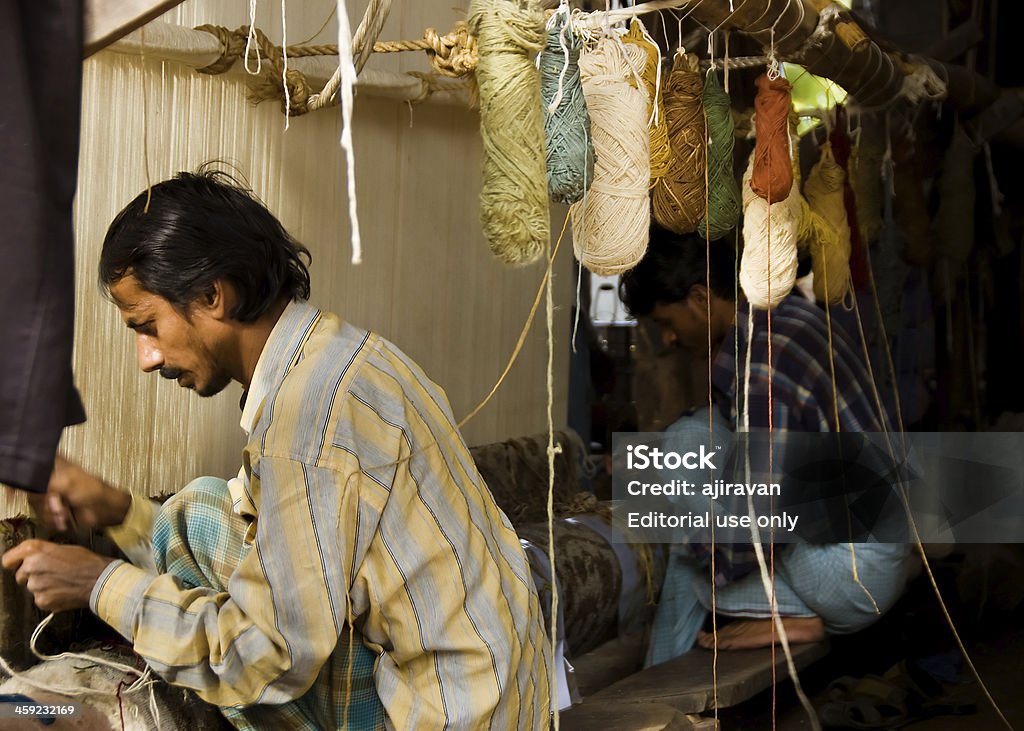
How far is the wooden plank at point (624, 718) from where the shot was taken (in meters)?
2.19

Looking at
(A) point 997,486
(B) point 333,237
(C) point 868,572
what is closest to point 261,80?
(B) point 333,237

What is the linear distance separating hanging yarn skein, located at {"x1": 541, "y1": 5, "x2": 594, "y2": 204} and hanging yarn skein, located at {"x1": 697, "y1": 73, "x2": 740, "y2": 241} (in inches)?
17.8

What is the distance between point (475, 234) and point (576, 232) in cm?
85

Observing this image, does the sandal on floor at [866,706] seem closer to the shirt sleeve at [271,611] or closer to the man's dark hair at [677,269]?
the man's dark hair at [677,269]

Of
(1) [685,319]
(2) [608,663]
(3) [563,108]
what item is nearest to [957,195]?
(1) [685,319]

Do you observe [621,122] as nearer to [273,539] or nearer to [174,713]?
[273,539]

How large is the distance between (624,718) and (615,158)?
1.11 metres

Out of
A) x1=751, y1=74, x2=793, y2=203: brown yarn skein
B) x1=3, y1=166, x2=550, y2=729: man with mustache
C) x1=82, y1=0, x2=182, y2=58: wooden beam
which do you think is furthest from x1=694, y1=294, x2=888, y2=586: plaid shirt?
x1=82, y1=0, x2=182, y2=58: wooden beam

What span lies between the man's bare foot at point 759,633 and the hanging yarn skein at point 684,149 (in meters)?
1.13

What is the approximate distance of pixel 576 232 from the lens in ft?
6.63

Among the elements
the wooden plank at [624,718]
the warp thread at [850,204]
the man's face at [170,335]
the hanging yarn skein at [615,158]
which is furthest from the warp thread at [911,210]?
the man's face at [170,335]

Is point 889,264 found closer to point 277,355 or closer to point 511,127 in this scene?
point 511,127

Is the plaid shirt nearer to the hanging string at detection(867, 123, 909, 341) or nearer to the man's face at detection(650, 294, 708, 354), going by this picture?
the man's face at detection(650, 294, 708, 354)

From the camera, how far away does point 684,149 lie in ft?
7.19
